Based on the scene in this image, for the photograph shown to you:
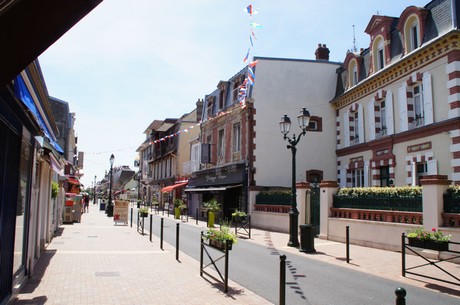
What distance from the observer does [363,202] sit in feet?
48.4

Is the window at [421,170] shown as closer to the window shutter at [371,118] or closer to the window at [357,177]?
the window shutter at [371,118]

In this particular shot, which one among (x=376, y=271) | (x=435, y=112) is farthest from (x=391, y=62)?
(x=376, y=271)

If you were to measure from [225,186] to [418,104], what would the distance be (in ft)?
44.1

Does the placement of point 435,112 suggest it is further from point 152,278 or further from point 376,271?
point 152,278

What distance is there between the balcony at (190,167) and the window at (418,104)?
21.0 meters

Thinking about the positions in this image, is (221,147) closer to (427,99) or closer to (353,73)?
(353,73)

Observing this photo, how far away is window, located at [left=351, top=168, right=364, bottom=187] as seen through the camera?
853 inches

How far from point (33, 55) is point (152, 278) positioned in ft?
19.3

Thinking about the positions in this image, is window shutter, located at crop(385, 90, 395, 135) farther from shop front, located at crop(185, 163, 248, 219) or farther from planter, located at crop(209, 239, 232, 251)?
planter, located at crop(209, 239, 232, 251)

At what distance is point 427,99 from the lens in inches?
632

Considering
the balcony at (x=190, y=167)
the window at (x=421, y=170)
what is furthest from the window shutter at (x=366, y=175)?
the balcony at (x=190, y=167)

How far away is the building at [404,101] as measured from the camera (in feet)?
49.2

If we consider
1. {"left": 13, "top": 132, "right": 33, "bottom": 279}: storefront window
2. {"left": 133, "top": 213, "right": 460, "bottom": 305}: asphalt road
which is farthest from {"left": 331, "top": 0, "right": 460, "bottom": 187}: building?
{"left": 13, "top": 132, "right": 33, "bottom": 279}: storefront window

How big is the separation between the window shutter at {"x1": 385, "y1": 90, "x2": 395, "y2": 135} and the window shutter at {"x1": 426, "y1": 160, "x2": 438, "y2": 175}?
9.64 feet
